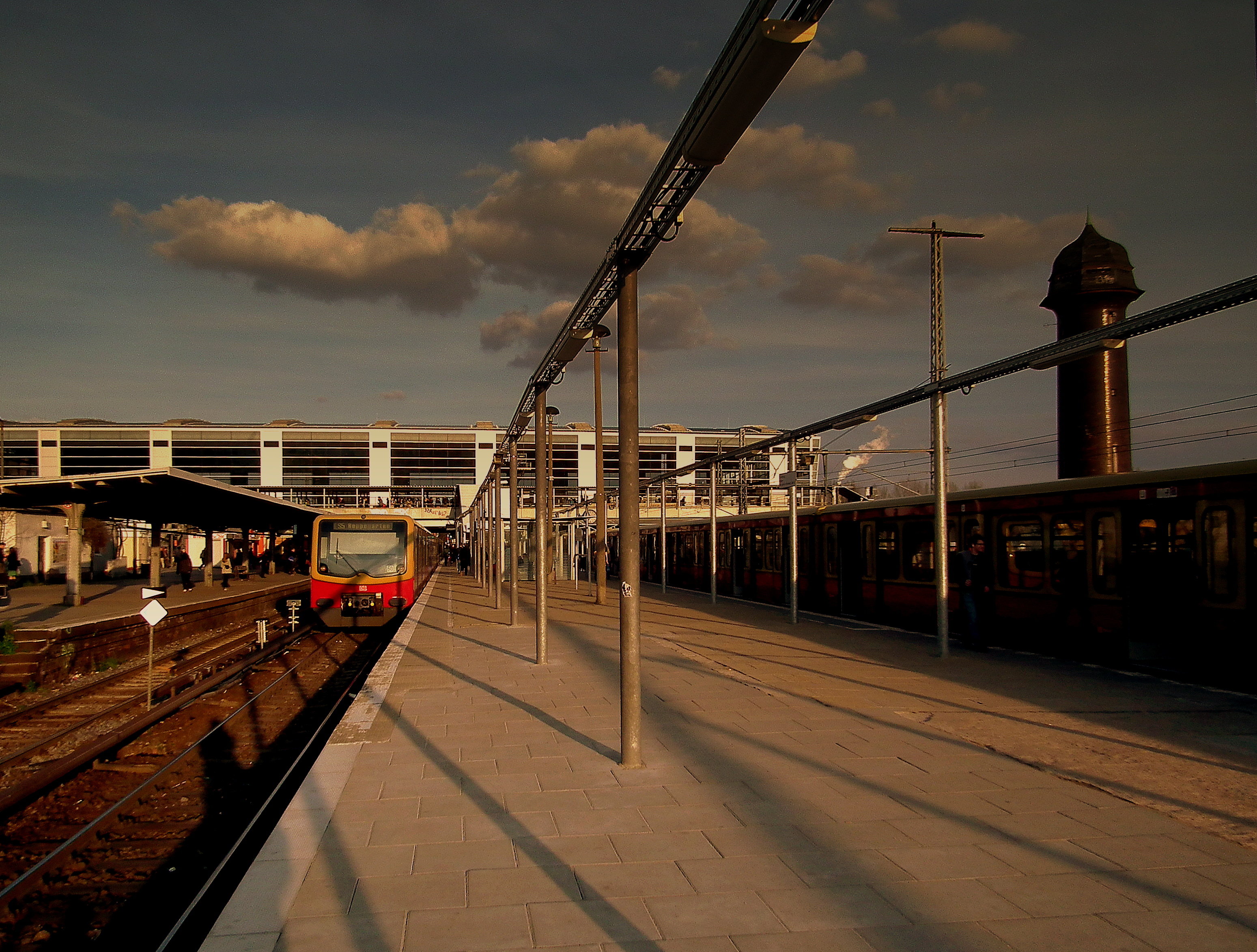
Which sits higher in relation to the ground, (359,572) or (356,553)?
(356,553)

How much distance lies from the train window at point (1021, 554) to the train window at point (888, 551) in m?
3.20

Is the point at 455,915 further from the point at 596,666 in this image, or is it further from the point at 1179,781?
the point at 596,666

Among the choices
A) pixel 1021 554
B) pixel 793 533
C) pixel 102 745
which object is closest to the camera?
pixel 102 745

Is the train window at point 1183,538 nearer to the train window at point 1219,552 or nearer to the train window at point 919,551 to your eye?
the train window at point 1219,552

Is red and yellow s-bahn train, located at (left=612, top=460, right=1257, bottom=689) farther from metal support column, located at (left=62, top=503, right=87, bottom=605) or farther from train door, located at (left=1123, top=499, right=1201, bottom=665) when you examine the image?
metal support column, located at (left=62, top=503, right=87, bottom=605)

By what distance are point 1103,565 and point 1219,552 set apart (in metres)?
1.80

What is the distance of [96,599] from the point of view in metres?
24.9

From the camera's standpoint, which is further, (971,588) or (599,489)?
(599,489)

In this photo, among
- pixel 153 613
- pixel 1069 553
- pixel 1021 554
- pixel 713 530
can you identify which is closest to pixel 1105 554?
pixel 1069 553

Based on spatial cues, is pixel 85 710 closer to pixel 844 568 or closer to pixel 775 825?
pixel 775 825

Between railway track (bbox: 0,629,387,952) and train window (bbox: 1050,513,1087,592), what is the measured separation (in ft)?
33.1

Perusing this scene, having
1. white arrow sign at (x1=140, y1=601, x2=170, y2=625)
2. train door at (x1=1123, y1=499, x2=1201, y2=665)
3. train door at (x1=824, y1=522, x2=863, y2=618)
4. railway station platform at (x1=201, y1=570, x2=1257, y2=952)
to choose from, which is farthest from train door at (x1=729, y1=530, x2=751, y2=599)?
white arrow sign at (x1=140, y1=601, x2=170, y2=625)

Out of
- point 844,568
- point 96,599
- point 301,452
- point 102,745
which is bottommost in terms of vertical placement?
point 102,745

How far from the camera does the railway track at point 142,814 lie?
5.21 m
